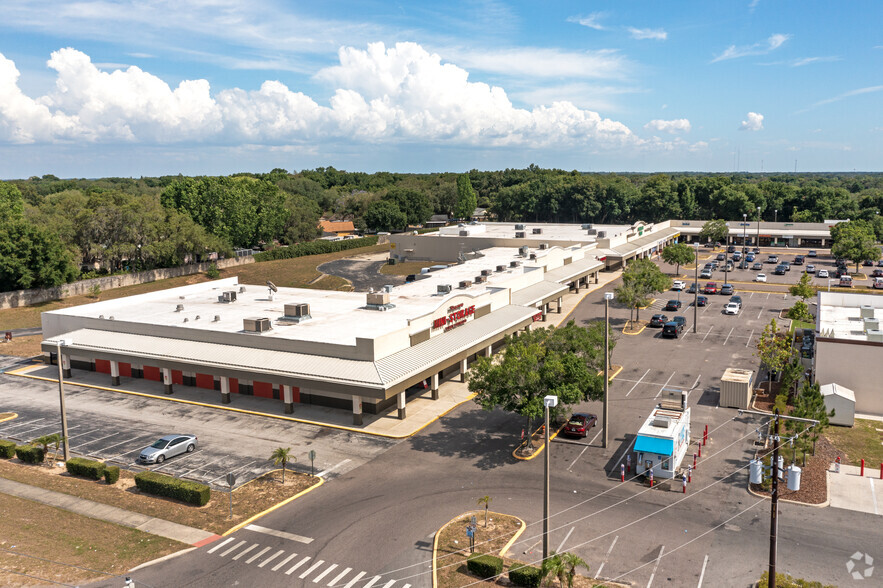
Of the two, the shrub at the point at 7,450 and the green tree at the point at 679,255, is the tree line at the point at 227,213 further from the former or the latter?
the shrub at the point at 7,450

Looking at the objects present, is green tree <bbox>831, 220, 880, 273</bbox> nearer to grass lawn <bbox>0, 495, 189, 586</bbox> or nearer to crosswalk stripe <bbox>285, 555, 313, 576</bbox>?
crosswalk stripe <bbox>285, 555, 313, 576</bbox>

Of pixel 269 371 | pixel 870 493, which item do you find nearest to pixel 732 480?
pixel 870 493

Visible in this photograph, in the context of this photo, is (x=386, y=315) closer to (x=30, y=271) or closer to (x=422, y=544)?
(x=422, y=544)

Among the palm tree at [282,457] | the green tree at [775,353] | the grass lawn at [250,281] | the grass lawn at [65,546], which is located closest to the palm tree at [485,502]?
the palm tree at [282,457]

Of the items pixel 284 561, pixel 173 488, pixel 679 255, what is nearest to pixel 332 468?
pixel 173 488

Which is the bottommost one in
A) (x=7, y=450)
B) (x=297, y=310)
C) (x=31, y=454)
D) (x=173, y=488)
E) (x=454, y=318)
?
(x=7, y=450)

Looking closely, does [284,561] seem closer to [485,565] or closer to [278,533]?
[278,533]
